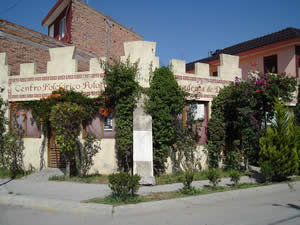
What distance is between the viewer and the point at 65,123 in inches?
349

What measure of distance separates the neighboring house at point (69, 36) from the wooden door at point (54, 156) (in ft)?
13.3

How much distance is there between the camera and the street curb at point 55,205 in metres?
5.64

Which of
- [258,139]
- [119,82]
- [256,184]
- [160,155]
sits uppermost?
[119,82]

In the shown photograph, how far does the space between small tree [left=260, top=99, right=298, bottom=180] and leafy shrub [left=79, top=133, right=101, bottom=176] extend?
20.3 feet

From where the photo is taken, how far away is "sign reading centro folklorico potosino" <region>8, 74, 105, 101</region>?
9969 mm

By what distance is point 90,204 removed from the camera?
228 inches

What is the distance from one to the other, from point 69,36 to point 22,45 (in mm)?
4084

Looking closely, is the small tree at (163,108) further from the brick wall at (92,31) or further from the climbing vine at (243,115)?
the brick wall at (92,31)

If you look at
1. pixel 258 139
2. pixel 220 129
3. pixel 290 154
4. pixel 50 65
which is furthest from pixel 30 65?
pixel 290 154

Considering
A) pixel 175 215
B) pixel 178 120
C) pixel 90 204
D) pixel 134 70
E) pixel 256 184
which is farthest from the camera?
pixel 178 120

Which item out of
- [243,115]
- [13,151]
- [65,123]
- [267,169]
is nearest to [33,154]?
[13,151]

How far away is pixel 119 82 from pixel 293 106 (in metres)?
9.03

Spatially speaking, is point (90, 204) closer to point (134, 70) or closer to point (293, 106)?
point (134, 70)

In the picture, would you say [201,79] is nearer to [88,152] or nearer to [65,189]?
[88,152]
